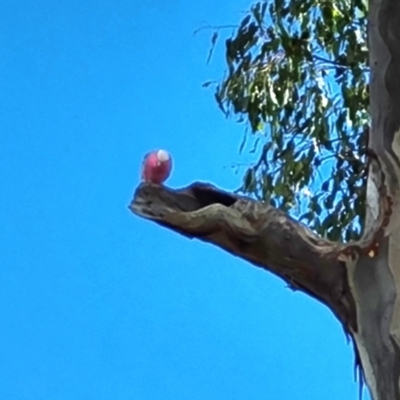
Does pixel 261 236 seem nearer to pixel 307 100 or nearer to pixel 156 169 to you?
pixel 156 169

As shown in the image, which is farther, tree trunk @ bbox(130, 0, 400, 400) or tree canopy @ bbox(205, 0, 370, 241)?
tree canopy @ bbox(205, 0, 370, 241)

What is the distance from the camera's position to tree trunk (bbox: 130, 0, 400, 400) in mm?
1236

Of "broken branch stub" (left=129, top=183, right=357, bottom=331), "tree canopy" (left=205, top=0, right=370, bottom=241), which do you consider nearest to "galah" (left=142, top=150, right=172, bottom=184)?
"broken branch stub" (left=129, top=183, right=357, bottom=331)

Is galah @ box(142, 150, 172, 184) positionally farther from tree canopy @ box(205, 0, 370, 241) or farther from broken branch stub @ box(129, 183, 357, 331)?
tree canopy @ box(205, 0, 370, 241)

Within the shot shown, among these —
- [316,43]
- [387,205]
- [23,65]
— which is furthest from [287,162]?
[387,205]

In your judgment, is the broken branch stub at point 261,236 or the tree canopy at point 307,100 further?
the tree canopy at point 307,100

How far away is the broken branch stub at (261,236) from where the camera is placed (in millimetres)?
1238

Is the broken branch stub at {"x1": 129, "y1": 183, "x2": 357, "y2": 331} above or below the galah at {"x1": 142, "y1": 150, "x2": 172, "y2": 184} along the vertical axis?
below

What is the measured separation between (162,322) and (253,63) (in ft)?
2.56

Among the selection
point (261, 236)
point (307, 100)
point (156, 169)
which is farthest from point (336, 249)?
point (307, 100)

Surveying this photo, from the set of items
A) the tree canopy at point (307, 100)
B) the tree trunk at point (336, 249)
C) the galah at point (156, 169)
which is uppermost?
the tree canopy at point (307, 100)

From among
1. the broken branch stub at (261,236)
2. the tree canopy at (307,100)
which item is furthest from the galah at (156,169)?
the tree canopy at (307,100)

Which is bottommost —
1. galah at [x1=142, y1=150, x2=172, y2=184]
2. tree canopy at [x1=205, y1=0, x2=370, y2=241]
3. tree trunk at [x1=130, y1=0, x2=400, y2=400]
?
tree trunk at [x1=130, y1=0, x2=400, y2=400]

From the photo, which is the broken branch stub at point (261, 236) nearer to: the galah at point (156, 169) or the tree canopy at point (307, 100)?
the galah at point (156, 169)
